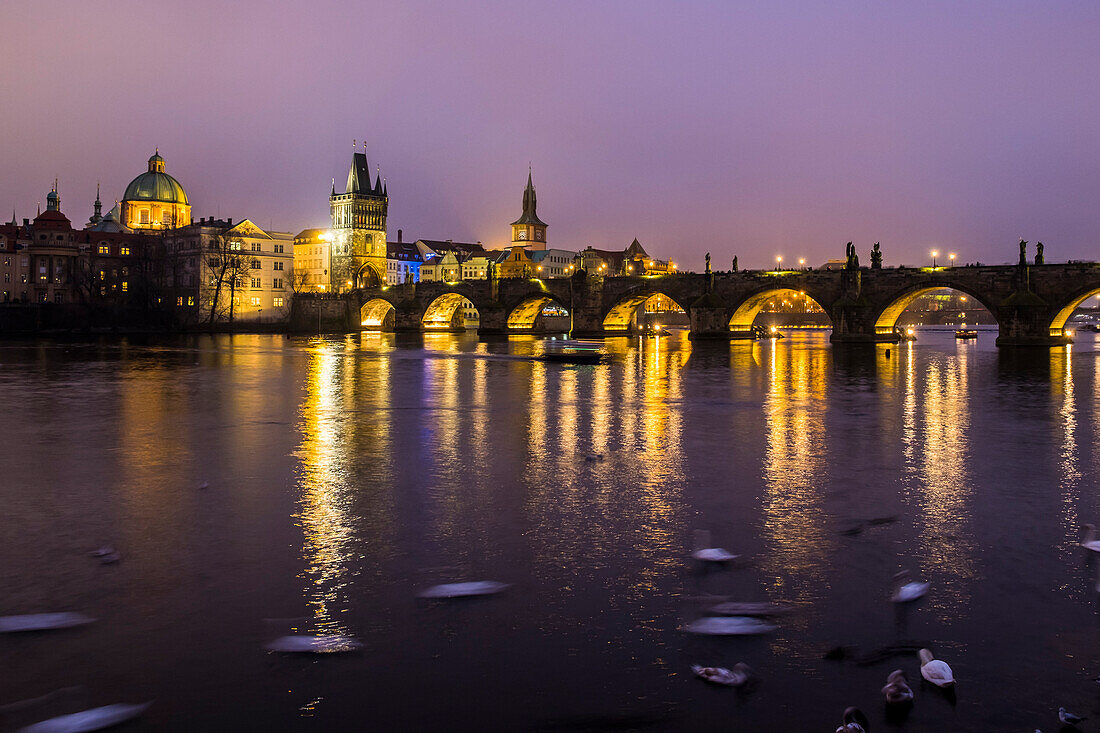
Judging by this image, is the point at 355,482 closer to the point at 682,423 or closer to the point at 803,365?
the point at 682,423

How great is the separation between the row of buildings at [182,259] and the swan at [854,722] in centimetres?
9339

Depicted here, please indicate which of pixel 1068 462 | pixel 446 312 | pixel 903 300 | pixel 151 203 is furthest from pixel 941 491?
pixel 151 203

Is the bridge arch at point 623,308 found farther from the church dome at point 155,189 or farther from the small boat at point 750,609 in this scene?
the small boat at point 750,609

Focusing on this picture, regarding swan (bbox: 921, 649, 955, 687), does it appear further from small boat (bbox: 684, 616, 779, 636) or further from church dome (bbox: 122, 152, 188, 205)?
church dome (bbox: 122, 152, 188, 205)

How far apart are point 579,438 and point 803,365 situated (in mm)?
31391

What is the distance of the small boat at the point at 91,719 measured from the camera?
15.8 ft

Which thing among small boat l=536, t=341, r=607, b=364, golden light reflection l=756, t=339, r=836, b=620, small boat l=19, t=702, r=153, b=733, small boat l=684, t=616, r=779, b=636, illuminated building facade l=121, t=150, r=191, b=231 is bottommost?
small boat l=19, t=702, r=153, b=733

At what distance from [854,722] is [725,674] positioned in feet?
2.87

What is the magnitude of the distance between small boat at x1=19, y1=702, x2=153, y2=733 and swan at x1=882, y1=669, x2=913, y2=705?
177 inches

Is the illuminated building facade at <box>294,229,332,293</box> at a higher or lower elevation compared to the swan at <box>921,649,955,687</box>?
higher

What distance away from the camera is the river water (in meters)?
5.24

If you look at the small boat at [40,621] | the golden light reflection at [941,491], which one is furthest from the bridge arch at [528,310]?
the small boat at [40,621]

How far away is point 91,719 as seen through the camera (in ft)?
16.1

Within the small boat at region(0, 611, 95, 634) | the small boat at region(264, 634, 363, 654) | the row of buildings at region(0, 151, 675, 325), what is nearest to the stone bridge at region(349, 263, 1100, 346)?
the row of buildings at region(0, 151, 675, 325)
